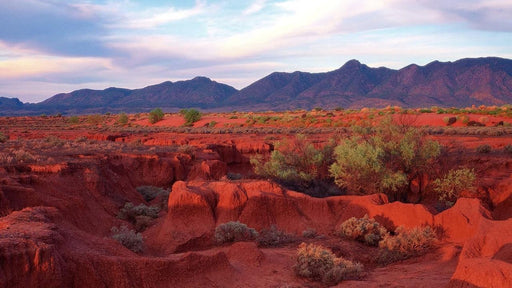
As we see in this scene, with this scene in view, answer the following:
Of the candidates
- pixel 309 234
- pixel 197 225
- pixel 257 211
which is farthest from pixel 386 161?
pixel 197 225

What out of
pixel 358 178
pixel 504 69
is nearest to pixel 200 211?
pixel 358 178

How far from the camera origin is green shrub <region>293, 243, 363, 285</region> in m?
8.16

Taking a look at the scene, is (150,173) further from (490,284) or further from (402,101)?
(402,101)

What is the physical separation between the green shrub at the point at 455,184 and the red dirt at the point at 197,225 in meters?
1.33

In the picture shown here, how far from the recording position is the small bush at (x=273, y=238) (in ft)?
36.3

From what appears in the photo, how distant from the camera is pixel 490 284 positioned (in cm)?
571

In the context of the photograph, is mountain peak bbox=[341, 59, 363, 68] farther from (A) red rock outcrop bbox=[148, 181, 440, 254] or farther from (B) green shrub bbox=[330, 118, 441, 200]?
(A) red rock outcrop bbox=[148, 181, 440, 254]

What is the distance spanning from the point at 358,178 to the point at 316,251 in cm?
656

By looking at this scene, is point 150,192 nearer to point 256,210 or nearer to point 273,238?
point 256,210

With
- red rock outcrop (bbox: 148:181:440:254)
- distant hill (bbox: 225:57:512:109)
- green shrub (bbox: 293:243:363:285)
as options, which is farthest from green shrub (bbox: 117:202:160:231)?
distant hill (bbox: 225:57:512:109)

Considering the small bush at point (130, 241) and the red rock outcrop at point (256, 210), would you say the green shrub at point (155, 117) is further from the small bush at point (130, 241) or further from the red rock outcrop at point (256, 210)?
the small bush at point (130, 241)

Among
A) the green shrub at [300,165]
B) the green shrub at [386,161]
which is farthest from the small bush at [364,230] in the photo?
the green shrub at [300,165]

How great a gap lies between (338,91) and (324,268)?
440 ft

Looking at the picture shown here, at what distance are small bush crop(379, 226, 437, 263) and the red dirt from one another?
28 centimetres
